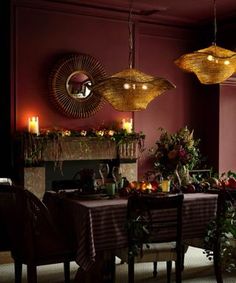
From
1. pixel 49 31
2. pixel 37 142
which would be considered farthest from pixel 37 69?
pixel 37 142

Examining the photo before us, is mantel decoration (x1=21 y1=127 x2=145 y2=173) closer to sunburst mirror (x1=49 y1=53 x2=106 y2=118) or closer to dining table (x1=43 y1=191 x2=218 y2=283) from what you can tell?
sunburst mirror (x1=49 y1=53 x2=106 y2=118)

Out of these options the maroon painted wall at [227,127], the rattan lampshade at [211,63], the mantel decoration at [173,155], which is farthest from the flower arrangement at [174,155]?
the maroon painted wall at [227,127]

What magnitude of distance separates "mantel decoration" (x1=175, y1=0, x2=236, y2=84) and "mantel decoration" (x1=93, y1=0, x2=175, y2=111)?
0.93ft

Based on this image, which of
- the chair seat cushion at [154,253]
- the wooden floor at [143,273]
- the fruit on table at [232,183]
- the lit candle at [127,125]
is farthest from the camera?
the lit candle at [127,125]

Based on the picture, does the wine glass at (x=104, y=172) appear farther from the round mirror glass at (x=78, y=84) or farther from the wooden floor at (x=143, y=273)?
the round mirror glass at (x=78, y=84)

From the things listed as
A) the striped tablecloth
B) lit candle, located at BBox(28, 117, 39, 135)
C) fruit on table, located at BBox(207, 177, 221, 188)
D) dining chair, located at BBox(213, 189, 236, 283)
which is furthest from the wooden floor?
lit candle, located at BBox(28, 117, 39, 135)

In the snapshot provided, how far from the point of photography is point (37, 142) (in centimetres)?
604

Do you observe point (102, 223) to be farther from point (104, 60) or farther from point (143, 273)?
point (104, 60)

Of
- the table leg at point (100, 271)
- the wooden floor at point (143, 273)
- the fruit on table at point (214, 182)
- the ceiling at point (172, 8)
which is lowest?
the wooden floor at point (143, 273)

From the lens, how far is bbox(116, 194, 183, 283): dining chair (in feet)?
11.3

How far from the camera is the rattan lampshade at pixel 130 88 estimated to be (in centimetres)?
406

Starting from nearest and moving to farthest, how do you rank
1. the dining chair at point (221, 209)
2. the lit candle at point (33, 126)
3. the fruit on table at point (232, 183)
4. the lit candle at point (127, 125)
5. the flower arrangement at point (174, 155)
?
the dining chair at point (221, 209) < the flower arrangement at point (174, 155) < the fruit on table at point (232, 183) < the lit candle at point (33, 126) < the lit candle at point (127, 125)

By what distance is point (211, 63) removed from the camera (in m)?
4.10

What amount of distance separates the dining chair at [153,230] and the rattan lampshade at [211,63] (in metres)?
1.23
